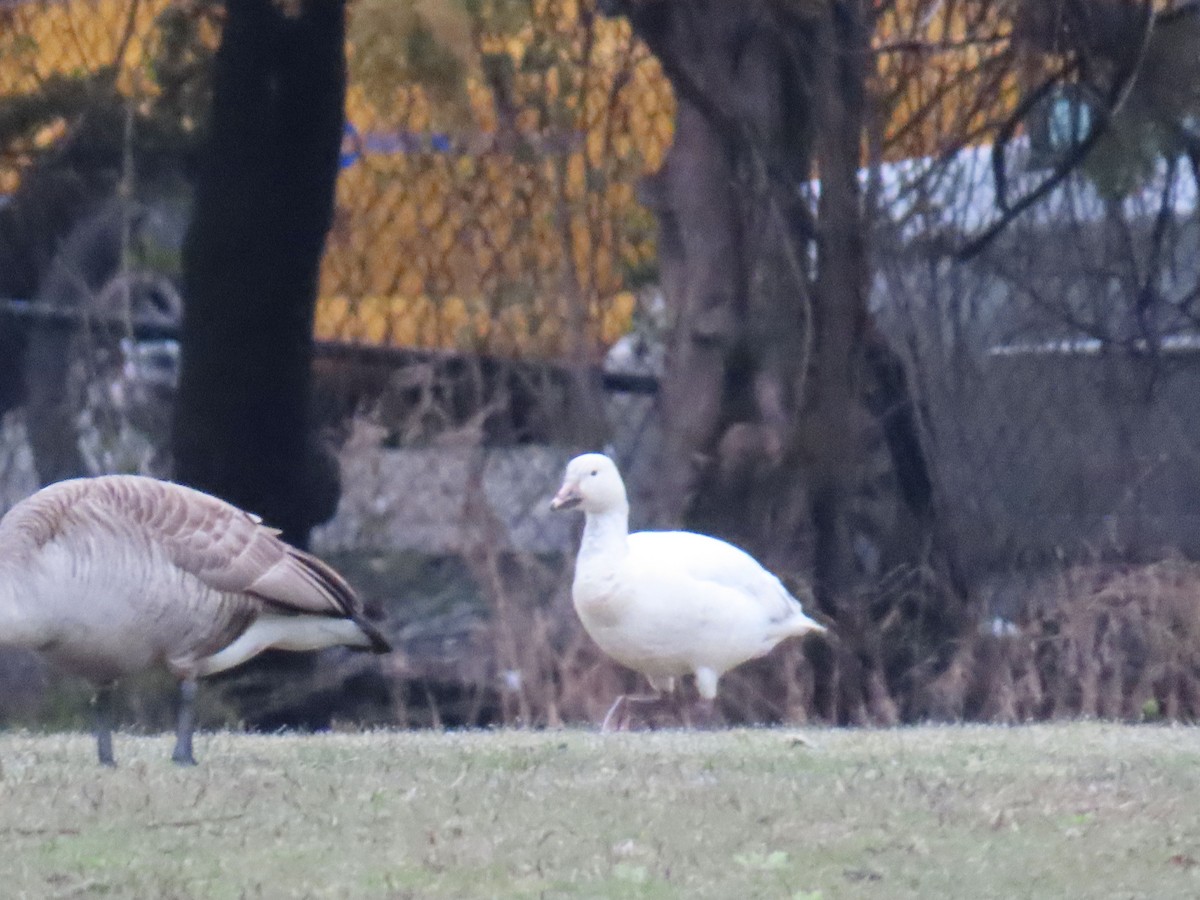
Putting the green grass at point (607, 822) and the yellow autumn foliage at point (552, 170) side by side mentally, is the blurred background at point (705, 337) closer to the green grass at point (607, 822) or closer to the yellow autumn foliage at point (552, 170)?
the yellow autumn foliage at point (552, 170)

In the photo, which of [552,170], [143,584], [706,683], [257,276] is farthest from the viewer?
[257,276]

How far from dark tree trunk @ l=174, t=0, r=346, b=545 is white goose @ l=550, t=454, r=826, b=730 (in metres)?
2.29

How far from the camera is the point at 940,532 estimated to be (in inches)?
Result: 353

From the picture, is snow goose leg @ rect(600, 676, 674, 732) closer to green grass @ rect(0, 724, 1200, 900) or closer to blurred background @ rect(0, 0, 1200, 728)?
blurred background @ rect(0, 0, 1200, 728)

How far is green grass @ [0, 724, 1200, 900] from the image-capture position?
4070 mm

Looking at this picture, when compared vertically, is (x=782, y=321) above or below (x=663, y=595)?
above

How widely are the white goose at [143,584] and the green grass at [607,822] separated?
29 centimetres

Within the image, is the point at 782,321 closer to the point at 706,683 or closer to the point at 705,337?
the point at 705,337

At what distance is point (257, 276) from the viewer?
938cm

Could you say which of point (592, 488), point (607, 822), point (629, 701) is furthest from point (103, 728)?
point (629, 701)

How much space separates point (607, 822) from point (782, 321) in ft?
15.4

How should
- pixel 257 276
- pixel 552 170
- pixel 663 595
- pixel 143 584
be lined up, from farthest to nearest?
1. pixel 257 276
2. pixel 552 170
3. pixel 663 595
4. pixel 143 584

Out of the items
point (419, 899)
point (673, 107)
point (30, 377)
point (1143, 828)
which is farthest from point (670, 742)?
point (30, 377)

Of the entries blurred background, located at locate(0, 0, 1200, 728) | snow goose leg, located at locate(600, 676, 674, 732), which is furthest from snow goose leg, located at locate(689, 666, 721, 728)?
blurred background, located at locate(0, 0, 1200, 728)
